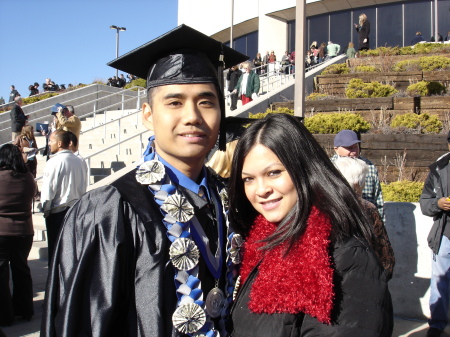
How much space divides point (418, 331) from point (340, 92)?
1006 centimetres

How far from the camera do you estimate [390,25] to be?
3031 centimetres

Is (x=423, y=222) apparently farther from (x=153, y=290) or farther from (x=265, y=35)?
(x=265, y=35)

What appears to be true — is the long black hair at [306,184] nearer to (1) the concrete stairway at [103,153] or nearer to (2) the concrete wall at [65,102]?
(1) the concrete stairway at [103,153]

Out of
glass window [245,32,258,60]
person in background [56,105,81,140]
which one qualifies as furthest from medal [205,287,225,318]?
glass window [245,32,258,60]

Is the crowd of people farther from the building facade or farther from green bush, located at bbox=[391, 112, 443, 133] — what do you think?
the building facade

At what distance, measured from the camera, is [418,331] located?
16.6ft

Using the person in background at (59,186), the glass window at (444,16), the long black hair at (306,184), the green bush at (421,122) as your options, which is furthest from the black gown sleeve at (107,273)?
the glass window at (444,16)

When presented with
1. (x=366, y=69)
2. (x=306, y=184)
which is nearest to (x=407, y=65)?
(x=366, y=69)

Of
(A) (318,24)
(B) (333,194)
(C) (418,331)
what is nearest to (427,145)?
(C) (418,331)

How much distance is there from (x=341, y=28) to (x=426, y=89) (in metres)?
21.3

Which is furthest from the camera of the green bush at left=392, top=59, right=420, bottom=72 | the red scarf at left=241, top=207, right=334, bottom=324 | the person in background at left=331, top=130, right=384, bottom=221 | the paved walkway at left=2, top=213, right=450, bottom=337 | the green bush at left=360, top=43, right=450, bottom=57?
the green bush at left=360, top=43, right=450, bottom=57

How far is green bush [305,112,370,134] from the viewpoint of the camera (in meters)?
9.75

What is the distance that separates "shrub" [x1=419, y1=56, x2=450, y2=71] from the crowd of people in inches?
559

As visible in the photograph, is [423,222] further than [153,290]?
Yes
